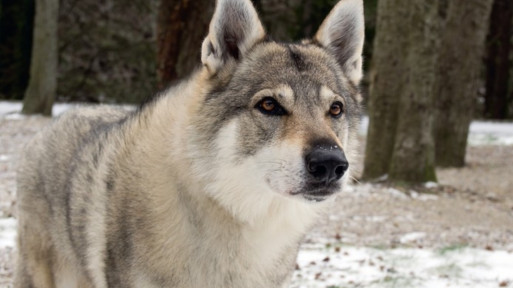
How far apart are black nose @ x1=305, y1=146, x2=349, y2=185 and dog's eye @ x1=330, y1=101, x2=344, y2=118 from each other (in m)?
0.47

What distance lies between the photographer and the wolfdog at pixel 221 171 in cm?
368

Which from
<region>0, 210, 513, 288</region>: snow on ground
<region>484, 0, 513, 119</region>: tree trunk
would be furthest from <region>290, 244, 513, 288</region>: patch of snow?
<region>484, 0, 513, 119</region>: tree trunk

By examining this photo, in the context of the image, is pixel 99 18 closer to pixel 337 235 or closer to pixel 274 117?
pixel 337 235

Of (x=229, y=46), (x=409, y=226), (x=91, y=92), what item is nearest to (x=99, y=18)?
(x=91, y=92)

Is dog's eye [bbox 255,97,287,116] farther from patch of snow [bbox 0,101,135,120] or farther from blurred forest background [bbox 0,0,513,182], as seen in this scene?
patch of snow [bbox 0,101,135,120]

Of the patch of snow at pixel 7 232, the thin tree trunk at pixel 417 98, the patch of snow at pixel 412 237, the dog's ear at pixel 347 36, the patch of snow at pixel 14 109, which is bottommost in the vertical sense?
the patch of snow at pixel 14 109

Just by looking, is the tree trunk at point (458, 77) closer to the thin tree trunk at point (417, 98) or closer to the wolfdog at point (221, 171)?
the thin tree trunk at point (417, 98)

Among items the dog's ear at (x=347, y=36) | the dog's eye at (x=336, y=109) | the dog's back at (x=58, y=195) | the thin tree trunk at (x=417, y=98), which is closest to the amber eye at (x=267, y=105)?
the dog's eye at (x=336, y=109)

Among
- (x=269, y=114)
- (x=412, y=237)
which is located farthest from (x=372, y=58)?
(x=269, y=114)

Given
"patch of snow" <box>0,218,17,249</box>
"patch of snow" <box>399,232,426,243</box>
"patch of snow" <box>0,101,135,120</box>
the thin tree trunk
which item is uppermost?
the thin tree trunk

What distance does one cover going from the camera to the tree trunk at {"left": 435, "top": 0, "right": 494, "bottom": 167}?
14289 millimetres

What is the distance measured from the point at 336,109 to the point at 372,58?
9.03 meters

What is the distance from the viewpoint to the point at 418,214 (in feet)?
31.3

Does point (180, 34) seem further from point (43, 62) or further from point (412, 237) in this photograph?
point (43, 62)
